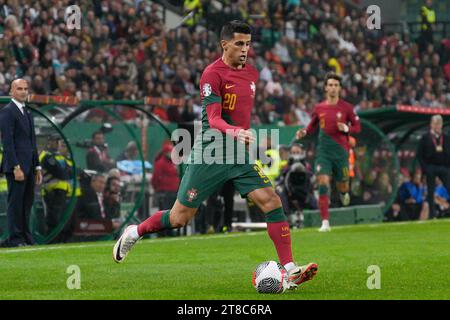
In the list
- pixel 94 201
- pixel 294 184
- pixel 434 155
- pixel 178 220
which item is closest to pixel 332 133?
pixel 294 184

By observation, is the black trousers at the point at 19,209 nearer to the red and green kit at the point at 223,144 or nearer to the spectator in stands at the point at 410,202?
the red and green kit at the point at 223,144

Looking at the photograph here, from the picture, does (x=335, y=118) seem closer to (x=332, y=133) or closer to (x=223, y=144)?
(x=332, y=133)

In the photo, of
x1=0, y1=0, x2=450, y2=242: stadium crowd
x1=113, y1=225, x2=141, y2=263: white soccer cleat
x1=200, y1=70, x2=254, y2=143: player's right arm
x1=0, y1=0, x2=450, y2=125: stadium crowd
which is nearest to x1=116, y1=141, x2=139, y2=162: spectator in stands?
x1=0, y1=0, x2=450, y2=242: stadium crowd

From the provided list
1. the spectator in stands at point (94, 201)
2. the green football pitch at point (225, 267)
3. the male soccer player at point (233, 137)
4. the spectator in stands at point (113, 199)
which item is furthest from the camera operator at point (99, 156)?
the male soccer player at point (233, 137)

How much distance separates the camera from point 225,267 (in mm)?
12812

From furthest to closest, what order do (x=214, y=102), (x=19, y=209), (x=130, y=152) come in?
1. (x=130, y=152)
2. (x=19, y=209)
3. (x=214, y=102)

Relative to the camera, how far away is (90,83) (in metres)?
24.4

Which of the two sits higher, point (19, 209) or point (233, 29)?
point (233, 29)

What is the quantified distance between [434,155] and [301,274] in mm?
14552

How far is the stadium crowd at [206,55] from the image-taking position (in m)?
23.7

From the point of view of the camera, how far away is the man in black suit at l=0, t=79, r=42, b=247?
16484mm

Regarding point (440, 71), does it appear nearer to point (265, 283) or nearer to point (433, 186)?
point (433, 186)

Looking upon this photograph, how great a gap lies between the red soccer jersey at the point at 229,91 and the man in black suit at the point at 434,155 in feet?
46.2
